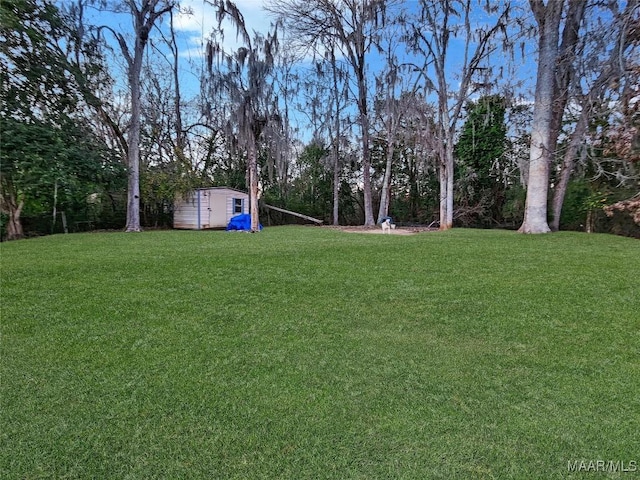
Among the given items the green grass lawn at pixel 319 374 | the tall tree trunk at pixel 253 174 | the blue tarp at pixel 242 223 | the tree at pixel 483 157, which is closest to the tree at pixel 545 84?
the green grass lawn at pixel 319 374

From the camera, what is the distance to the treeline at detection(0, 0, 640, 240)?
7.16m

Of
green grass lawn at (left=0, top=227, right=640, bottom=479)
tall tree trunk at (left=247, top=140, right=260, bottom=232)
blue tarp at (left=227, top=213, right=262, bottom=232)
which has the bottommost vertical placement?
green grass lawn at (left=0, top=227, right=640, bottom=479)

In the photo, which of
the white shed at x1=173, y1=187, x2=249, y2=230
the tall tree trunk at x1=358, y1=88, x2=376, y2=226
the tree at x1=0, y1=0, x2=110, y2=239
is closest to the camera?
the tree at x1=0, y1=0, x2=110, y2=239

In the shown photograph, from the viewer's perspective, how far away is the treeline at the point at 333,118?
282 inches

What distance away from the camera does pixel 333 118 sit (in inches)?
636

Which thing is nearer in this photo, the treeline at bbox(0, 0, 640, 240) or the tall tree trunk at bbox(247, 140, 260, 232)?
the treeline at bbox(0, 0, 640, 240)

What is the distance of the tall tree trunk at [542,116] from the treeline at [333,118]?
4cm

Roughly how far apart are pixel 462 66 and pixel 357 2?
16.1 ft

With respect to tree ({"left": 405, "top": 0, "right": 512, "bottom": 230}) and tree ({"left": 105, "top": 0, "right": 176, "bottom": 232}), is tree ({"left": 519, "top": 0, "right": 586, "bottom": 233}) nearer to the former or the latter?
tree ({"left": 405, "top": 0, "right": 512, "bottom": 230})

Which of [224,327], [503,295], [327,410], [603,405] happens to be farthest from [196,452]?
[503,295]

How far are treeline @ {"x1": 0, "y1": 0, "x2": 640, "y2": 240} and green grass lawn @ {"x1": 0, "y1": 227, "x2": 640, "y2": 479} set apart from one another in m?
3.87

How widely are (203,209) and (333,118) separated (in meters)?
7.63

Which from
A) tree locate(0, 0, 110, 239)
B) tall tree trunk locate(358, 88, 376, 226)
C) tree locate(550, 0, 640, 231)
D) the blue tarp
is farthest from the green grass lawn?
tall tree trunk locate(358, 88, 376, 226)

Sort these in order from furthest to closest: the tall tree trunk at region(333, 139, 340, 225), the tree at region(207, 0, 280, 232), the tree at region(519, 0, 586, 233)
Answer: the tall tree trunk at region(333, 139, 340, 225) < the tree at region(207, 0, 280, 232) < the tree at region(519, 0, 586, 233)
